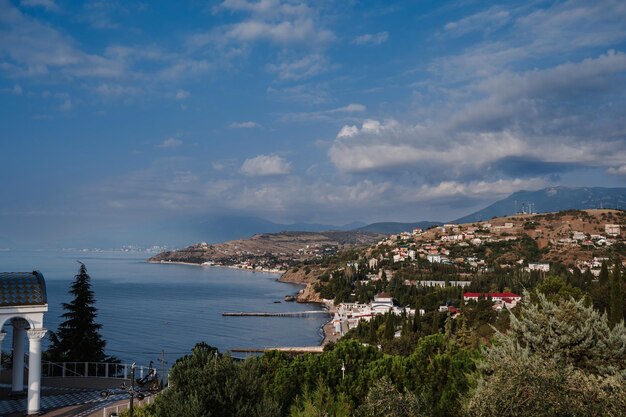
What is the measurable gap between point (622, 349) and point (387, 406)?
20.8ft

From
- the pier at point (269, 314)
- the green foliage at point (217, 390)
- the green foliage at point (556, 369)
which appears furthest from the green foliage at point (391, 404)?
the pier at point (269, 314)

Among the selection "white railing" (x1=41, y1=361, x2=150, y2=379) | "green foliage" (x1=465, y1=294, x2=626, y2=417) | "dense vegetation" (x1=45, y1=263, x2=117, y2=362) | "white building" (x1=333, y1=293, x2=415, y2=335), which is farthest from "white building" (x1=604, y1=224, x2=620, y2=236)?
"green foliage" (x1=465, y1=294, x2=626, y2=417)

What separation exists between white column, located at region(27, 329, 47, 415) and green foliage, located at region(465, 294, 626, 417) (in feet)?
35.8

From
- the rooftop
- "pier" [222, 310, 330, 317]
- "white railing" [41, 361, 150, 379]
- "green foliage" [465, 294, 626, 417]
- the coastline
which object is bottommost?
the coastline

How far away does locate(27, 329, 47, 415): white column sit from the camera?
14.3 m

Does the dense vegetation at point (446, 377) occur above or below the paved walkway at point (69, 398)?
above

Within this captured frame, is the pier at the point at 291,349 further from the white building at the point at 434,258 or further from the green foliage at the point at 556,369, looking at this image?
the white building at the point at 434,258

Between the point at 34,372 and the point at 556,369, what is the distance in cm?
1274

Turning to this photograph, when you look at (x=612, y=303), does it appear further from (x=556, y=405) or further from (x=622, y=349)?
(x=556, y=405)

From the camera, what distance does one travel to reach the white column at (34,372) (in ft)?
47.0

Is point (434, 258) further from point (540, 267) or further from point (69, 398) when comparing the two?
point (69, 398)

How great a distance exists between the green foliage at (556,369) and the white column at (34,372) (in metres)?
10.9

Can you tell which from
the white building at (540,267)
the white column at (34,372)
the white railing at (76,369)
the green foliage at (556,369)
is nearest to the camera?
the green foliage at (556,369)

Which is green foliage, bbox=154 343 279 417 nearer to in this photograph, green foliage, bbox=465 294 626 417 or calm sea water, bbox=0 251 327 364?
green foliage, bbox=465 294 626 417
